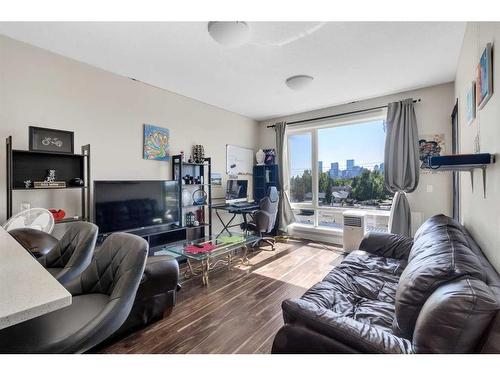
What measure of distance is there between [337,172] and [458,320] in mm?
4081

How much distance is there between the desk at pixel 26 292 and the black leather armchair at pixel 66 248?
0.50 metres

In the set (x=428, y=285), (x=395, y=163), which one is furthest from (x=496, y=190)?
(x=395, y=163)

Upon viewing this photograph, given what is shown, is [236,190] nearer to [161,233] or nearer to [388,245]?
[161,233]

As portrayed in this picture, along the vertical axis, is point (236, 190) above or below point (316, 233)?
above

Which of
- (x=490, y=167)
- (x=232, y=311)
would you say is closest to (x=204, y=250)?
(x=232, y=311)

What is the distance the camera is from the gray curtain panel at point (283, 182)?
5.20m

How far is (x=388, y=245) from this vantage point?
2.57 meters

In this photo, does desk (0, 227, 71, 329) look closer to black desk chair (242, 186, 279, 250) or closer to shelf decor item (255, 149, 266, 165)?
black desk chair (242, 186, 279, 250)

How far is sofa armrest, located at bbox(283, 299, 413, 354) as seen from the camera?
3.32 ft

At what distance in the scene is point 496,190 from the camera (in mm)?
1305

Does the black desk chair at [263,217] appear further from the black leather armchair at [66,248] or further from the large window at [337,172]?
the black leather armchair at [66,248]

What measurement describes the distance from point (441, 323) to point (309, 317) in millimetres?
512

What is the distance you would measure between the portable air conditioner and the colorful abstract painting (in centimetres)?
314
